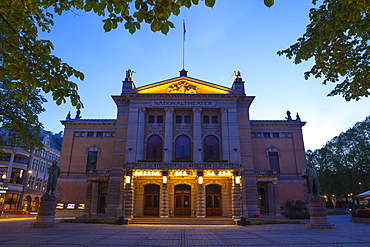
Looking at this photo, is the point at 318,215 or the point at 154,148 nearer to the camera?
the point at 318,215

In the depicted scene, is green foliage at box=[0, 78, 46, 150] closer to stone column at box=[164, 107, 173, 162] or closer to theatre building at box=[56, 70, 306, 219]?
theatre building at box=[56, 70, 306, 219]

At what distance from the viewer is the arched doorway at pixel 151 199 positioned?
32156 mm

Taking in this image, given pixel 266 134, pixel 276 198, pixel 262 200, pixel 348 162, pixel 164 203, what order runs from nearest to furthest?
1. pixel 164 203
2. pixel 276 198
3. pixel 262 200
4. pixel 266 134
5. pixel 348 162

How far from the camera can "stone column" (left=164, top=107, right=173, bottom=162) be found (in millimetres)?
33869

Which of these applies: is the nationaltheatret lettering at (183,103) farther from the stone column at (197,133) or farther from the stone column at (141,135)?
the stone column at (141,135)

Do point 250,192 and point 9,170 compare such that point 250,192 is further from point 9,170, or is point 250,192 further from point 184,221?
point 9,170

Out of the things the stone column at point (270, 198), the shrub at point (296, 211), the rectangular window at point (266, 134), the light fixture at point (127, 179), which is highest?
the rectangular window at point (266, 134)

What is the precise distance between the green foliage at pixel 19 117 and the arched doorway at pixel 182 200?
18.1 meters

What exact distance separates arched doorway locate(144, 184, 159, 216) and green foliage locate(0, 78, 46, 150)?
15.9 m

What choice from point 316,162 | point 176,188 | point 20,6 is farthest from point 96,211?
point 316,162

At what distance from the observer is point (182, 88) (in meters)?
37.3

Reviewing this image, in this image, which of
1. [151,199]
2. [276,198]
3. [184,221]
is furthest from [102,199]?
[276,198]

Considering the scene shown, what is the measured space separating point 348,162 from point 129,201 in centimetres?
4814

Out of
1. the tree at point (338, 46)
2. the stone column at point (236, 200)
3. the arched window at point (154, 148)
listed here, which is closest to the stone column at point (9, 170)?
the arched window at point (154, 148)
